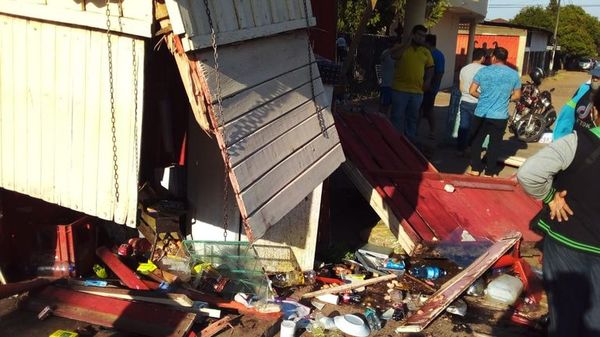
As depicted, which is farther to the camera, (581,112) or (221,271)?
(581,112)

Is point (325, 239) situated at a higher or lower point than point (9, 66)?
lower

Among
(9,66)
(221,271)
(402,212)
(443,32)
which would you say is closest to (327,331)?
(221,271)

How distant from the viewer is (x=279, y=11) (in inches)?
162

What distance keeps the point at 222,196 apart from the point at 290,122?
122 centimetres

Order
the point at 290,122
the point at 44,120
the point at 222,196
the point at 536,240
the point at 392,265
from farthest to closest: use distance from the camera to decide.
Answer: the point at 536,240, the point at 392,265, the point at 222,196, the point at 290,122, the point at 44,120

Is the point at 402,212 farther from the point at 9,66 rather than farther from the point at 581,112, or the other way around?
the point at 9,66

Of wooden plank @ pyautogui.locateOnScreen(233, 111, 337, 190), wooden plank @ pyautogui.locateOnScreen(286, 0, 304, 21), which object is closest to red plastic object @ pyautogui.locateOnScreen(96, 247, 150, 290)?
wooden plank @ pyautogui.locateOnScreen(233, 111, 337, 190)

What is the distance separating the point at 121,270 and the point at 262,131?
1.92 m

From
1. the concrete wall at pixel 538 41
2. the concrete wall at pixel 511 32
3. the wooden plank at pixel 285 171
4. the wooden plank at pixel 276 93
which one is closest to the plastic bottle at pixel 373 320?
the wooden plank at pixel 285 171

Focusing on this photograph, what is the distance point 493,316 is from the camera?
4625 millimetres

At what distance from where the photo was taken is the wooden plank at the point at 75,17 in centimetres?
316

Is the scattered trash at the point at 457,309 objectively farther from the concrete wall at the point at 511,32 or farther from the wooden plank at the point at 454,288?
the concrete wall at the point at 511,32

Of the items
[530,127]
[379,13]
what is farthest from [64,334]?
[379,13]

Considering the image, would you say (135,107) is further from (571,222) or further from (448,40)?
(448,40)
